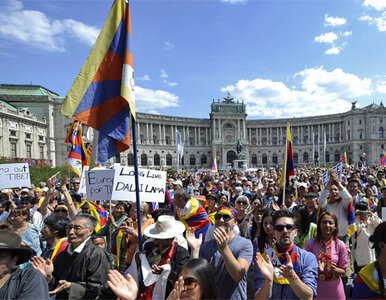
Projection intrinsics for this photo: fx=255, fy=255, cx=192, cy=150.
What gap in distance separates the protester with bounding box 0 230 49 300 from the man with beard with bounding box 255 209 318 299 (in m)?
2.11

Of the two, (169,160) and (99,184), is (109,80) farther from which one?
(169,160)

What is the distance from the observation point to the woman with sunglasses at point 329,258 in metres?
3.45

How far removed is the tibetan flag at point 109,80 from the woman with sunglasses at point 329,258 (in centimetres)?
318

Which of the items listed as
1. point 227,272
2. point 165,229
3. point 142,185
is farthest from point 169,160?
point 227,272

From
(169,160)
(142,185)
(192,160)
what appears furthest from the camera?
(192,160)

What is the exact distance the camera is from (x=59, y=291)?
2.97 m

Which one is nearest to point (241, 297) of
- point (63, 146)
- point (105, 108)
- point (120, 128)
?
point (120, 128)

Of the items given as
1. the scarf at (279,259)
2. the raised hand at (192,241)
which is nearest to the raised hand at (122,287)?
the raised hand at (192,241)

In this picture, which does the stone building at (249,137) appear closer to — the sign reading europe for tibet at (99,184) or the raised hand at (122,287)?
the sign reading europe for tibet at (99,184)

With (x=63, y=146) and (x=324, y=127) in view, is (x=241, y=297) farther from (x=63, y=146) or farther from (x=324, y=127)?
(x=324, y=127)

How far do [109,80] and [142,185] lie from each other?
2326 mm

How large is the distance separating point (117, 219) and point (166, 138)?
6869cm

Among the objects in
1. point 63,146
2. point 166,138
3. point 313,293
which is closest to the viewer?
point 313,293

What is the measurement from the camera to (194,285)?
213cm
